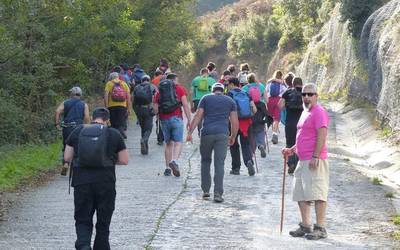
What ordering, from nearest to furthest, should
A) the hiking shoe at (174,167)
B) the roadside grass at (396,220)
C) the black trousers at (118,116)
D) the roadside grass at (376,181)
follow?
1. the roadside grass at (396,220)
2. the roadside grass at (376,181)
3. the hiking shoe at (174,167)
4. the black trousers at (118,116)

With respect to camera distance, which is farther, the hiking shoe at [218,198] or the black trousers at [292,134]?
the black trousers at [292,134]

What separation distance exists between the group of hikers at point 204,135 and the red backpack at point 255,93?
0.07 ft

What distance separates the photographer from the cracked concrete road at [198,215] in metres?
9.58

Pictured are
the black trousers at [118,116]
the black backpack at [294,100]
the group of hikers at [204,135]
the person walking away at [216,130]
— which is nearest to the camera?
the group of hikers at [204,135]

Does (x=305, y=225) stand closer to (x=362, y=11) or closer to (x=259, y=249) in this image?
(x=259, y=249)

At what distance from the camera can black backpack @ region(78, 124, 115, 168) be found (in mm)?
8000

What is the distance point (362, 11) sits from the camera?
2845 centimetres

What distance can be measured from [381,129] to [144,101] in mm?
6129

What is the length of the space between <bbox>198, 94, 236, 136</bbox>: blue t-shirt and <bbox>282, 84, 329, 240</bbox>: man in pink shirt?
2.52 meters

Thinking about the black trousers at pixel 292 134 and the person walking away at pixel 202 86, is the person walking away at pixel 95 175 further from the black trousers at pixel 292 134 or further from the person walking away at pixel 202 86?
the person walking away at pixel 202 86

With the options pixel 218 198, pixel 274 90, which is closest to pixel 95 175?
pixel 218 198

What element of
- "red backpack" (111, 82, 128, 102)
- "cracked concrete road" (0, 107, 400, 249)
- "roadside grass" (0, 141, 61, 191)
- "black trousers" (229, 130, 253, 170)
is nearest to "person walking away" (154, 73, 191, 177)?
"cracked concrete road" (0, 107, 400, 249)

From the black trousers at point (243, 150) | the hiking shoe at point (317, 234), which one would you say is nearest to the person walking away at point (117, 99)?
the black trousers at point (243, 150)

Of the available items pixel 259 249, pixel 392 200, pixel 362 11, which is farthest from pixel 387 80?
pixel 259 249
